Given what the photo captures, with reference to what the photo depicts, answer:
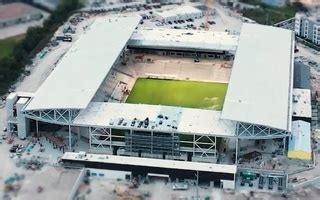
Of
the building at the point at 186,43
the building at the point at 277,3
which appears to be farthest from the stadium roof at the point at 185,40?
the building at the point at 277,3

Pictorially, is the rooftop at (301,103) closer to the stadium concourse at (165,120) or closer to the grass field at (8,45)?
the stadium concourse at (165,120)

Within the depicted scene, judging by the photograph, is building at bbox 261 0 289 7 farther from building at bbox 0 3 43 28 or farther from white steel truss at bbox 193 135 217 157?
white steel truss at bbox 193 135 217 157

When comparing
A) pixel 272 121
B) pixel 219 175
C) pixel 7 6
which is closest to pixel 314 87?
pixel 272 121

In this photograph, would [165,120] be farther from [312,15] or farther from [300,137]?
[312,15]

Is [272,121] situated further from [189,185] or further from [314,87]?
[314,87]

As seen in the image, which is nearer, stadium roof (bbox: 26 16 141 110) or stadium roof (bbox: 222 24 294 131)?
stadium roof (bbox: 222 24 294 131)

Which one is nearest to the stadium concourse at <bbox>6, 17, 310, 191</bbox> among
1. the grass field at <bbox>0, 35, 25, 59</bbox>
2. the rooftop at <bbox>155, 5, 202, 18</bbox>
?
the grass field at <bbox>0, 35, 25, 59</bbox>
